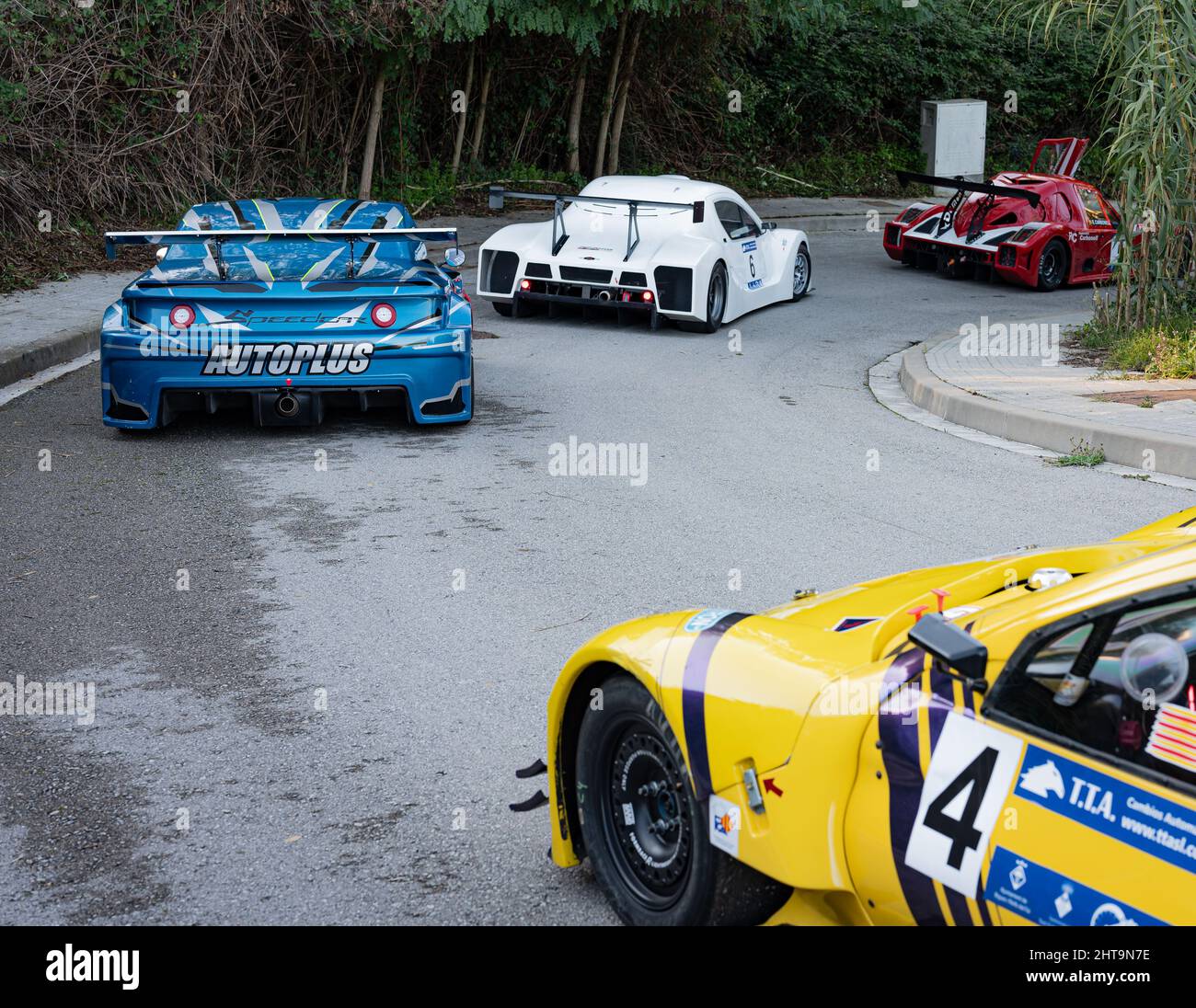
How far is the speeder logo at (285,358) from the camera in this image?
9023 millimetres

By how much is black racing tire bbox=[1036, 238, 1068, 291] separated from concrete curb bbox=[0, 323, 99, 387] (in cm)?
1090

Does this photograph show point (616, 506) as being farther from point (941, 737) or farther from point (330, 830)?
point (941, 737)

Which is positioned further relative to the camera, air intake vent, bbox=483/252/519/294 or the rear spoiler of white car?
air intake vent, bbox=483/252/519/294

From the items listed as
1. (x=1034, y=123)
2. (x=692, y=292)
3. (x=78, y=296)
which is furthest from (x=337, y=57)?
(x=1034, y=123)

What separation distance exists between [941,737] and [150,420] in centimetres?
736

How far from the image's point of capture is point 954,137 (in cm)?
2930

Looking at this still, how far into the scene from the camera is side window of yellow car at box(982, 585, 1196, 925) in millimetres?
2459

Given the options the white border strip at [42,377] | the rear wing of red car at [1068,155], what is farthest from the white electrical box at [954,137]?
the white border strip at [42,377]

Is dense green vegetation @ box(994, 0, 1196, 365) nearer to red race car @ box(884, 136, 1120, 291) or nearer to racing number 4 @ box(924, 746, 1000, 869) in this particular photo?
red race car @ box(884, 136, 1120, 291)

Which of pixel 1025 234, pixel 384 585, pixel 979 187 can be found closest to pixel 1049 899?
pixel 384 585

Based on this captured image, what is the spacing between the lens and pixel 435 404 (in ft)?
31.4


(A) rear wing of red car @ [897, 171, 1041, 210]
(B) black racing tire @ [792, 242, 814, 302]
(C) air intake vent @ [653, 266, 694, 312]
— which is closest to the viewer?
(C) air intake vent @ [653, 266, 694, 312]

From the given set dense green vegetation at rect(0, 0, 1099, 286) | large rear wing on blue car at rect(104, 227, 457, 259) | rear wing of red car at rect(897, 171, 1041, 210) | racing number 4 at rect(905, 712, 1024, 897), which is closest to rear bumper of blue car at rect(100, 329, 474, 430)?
large rear wing on blue car at rect(104, 227, 457, 259)

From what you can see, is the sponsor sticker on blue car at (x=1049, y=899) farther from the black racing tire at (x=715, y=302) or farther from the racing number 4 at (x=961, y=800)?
the black racing tire at (x=715, y=302)
